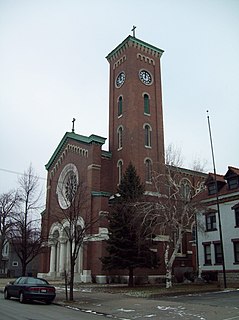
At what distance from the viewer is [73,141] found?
4431cm

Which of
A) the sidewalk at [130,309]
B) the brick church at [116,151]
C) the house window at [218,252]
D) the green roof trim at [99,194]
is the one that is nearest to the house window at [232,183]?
the house window at [218,252]

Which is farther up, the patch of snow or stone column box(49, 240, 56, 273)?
stone column box(49, 240, 56, 273)

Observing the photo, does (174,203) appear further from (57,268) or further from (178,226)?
(57,268)

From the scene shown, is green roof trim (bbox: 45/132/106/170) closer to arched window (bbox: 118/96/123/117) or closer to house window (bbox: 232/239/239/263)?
arched window (bbox: 118/96/123/117)

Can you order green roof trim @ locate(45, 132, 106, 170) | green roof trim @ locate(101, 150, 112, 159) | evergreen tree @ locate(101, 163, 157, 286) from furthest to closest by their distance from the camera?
green roof trim @ locate(101, 150, 112, 159) → green roof trim @ locate(45, 132, 106, 170) → evergreen tree @ locate(101, 163, 157, 286)

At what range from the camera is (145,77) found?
150ft

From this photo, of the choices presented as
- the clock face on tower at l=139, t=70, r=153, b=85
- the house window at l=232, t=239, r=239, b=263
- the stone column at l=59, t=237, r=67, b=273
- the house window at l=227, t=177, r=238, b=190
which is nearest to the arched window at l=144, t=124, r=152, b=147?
the clock face on tower at l=139, t=70, r=153, b=85

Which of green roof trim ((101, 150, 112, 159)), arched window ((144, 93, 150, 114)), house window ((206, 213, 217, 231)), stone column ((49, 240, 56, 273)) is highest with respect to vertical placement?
arched window ((144, 93, 150, 114))

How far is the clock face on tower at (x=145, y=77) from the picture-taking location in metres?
45.4

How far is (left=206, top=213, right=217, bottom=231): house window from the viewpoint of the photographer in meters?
33.9

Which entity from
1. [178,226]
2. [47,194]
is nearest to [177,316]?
[178,226]

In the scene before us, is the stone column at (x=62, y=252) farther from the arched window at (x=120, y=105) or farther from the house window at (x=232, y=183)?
the house window at (x=232, y=183)

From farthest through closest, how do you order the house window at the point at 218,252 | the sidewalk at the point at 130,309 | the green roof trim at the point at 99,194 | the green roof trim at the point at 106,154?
the green roof trim at the point at 106,154 < the green roof trim at the point at 99,194 < the house window at the point at 218,252 < the sidewalk at the point at 130,309

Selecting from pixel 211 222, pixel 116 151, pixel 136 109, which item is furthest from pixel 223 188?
pixel 136 109
